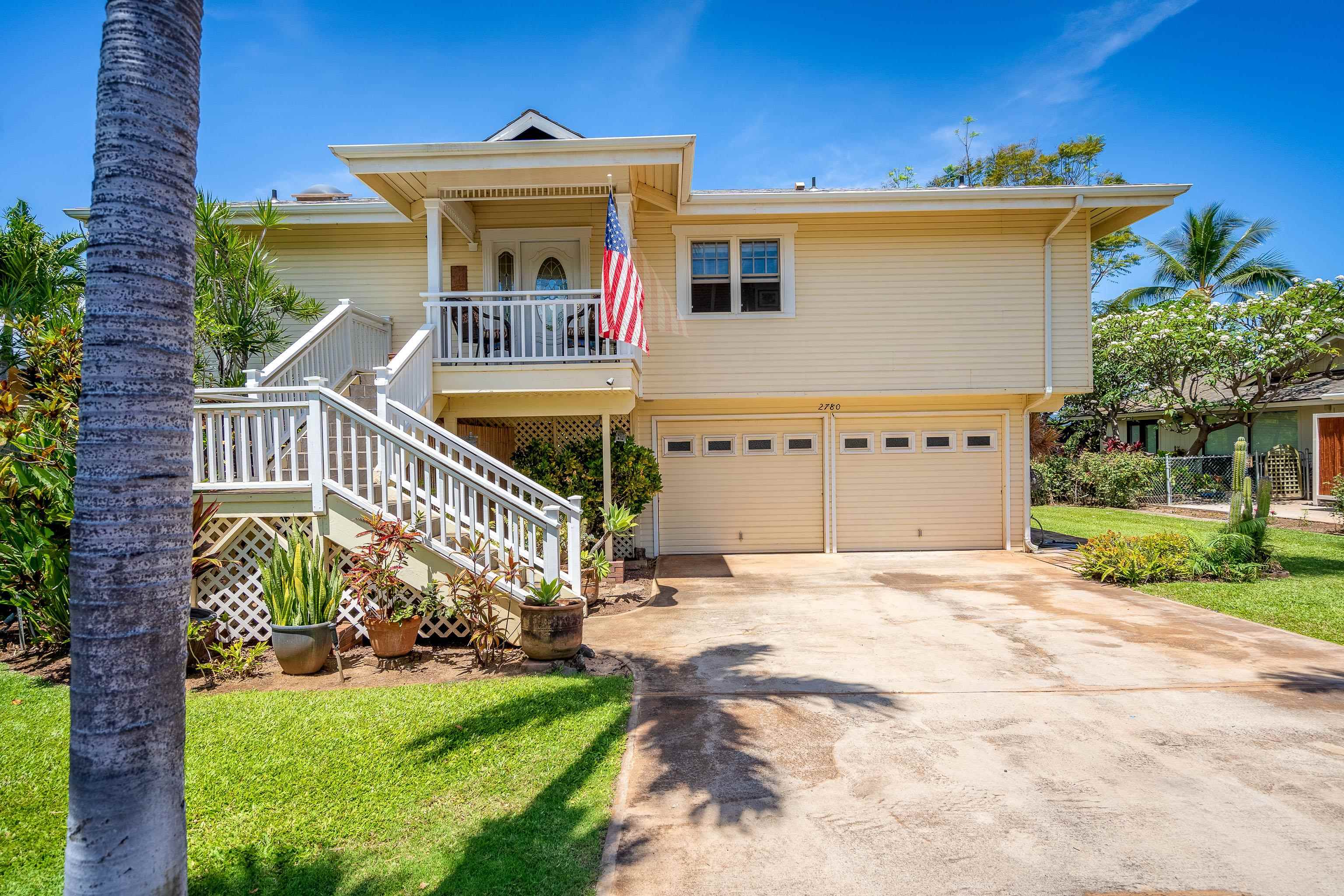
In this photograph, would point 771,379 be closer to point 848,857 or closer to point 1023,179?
point 848,857

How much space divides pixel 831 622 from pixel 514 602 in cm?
346

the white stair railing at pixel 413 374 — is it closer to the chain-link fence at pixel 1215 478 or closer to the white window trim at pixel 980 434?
the white window trim at pixel 980 434

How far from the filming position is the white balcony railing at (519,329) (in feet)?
30.4

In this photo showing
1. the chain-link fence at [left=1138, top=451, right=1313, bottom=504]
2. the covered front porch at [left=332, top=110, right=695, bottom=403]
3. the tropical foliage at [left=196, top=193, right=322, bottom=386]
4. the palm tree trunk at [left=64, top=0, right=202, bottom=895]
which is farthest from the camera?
the chain-link fence at [left=1138, top=451, right=1313, bottom=504]

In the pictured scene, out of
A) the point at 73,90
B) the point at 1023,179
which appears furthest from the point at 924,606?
the point at 1023,179

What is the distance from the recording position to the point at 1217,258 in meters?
24.7

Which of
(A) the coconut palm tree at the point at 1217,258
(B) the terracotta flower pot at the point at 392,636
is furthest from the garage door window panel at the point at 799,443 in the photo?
(A) the coconut palm tree at the point at 1217,258

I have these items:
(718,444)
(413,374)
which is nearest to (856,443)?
(718,444)

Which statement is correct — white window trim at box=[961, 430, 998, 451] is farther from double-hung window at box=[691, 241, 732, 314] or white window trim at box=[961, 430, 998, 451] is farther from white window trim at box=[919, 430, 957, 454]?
double-hung window at box=[691, 241, 732, 314]

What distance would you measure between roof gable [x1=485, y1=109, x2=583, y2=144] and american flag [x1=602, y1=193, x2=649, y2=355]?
95.4 inches

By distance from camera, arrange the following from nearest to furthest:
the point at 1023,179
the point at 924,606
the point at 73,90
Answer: the point at 73,90 < the point at 924,606 < the point at 1023,179

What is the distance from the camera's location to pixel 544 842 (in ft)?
10.3

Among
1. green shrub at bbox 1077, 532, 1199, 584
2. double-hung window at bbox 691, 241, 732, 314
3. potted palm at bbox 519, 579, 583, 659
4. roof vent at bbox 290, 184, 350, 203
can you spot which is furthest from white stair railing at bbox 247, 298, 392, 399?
green shrub at bbox 1077, 532, 1199, 584

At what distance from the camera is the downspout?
10.9 metres
